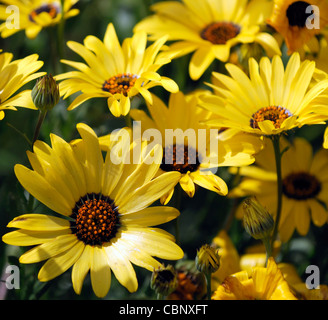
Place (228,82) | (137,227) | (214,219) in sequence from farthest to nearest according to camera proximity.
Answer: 1. (214,219)
2. (228,82)
3. (137,227)

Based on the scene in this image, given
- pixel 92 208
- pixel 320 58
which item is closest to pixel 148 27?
pixel 320 58

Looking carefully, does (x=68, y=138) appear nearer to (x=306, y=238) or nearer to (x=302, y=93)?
(x=302, y=93)

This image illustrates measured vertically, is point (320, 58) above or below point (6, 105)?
above

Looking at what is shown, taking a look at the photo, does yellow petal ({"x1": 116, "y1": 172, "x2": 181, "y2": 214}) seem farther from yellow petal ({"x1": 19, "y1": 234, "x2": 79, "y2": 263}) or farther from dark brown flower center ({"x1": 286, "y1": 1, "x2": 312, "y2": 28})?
dark brown flower center ({"x1": 286, "y1": 1, "x2": 312, "y2": 28})

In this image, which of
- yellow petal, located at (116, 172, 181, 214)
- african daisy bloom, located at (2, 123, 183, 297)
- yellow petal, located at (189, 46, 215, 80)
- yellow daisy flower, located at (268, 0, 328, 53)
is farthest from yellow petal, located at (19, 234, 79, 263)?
yellow daisy flower, located at (268, 0, 328, 53)

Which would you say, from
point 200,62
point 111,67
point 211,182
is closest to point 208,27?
point 200,62

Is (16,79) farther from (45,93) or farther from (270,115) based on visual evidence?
(270,115)
